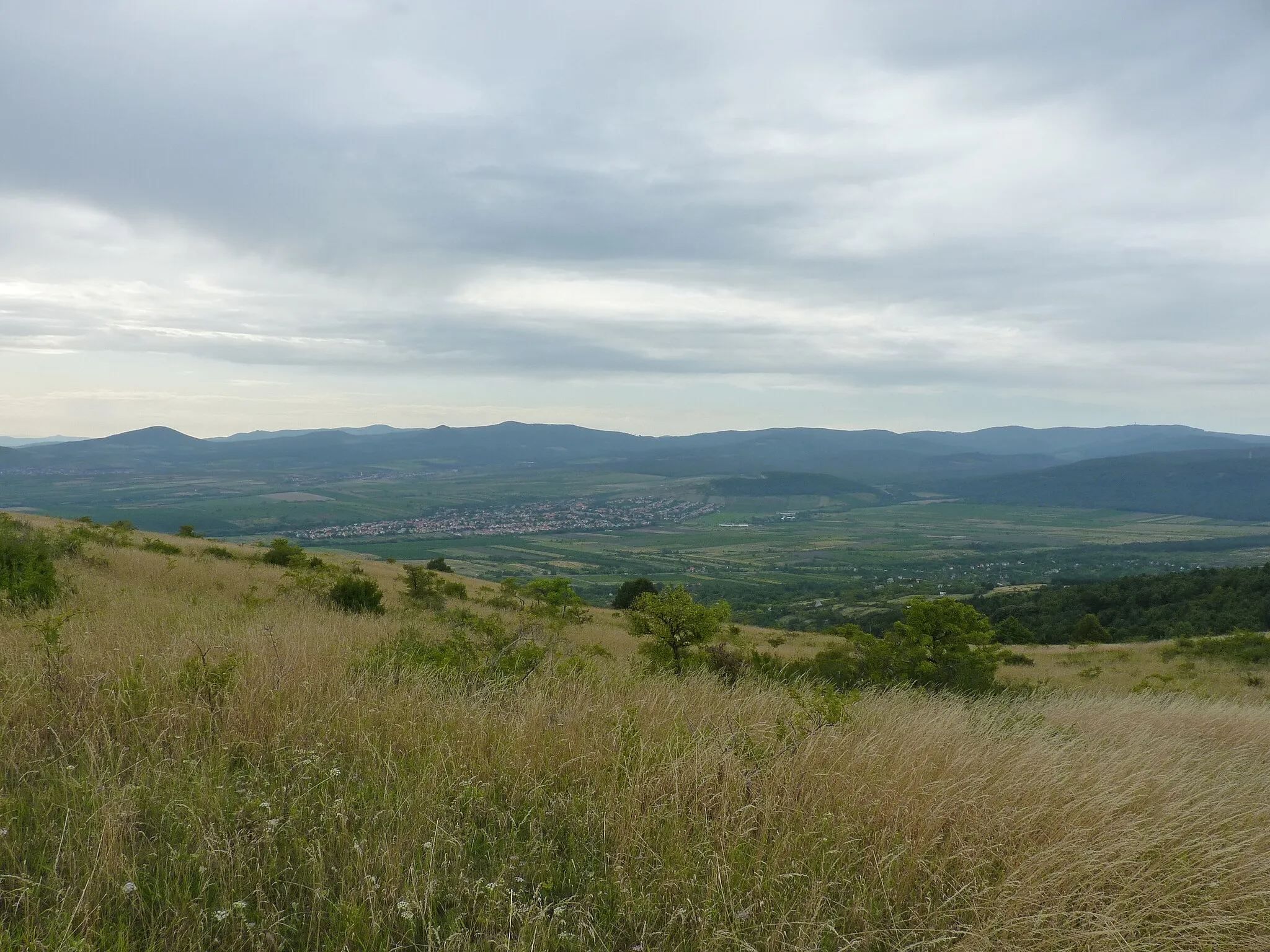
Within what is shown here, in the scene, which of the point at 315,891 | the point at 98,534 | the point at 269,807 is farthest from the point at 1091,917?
the point at 98,534

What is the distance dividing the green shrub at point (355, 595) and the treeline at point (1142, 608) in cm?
3744

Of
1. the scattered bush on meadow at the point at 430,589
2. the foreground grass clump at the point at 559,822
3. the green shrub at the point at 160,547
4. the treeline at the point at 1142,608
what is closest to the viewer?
the foreground grass clump at the point at 559,822

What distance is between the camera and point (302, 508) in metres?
179

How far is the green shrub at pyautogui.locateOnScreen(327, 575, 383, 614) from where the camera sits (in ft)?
57.6

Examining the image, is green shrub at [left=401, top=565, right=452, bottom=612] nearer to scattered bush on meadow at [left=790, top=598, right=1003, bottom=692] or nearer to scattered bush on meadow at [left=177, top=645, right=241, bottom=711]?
scattered bush on meadow at [left=790, top=598, right=1003, bottom=692]

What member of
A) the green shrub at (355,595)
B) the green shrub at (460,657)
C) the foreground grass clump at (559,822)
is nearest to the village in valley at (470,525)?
the green shrub at (355,595)

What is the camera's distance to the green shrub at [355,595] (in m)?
17.5

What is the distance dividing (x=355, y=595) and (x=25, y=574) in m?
8.77

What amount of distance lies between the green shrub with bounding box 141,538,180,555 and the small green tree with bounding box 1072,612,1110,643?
43520 millimetres

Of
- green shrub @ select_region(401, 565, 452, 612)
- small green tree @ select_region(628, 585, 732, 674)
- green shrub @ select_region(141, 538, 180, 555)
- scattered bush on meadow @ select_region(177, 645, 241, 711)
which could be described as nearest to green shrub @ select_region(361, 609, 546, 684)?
scattered bush on meadow @ select_region(177, 645, 241, 711)

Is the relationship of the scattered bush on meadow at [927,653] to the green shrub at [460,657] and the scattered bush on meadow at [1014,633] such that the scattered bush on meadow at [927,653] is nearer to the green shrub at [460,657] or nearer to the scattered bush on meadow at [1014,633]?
the green shrub at [460,657]

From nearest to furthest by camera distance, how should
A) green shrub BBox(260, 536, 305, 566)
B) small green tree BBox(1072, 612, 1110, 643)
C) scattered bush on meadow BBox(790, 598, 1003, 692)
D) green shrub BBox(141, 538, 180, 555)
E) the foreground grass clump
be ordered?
the foreground grass clump < scattered bush on meadow BBox(790, 598, 1003, 692) < green shrub BBox(141, 538, 180, 555) < green shrub BBox(260, 536, 305, 566) < small green tree BBox(1072, 612, 1110, 643)

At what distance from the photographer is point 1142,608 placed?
52.3 m

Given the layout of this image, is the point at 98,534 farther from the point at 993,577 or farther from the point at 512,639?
the point at 993,577
